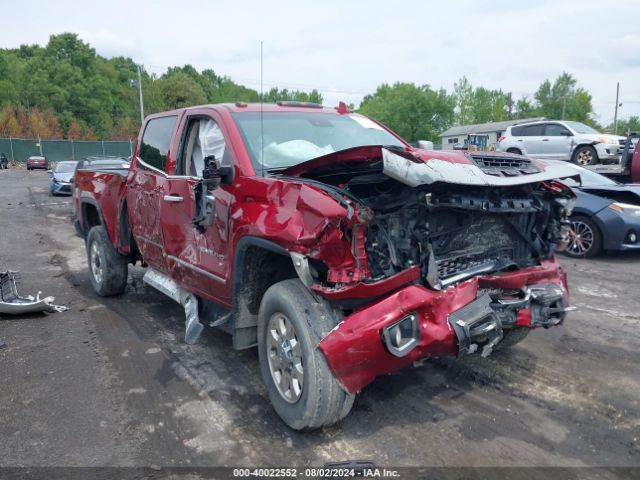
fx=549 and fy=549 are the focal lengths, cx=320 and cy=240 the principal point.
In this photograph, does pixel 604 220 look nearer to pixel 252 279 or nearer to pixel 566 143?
pixel 252 279

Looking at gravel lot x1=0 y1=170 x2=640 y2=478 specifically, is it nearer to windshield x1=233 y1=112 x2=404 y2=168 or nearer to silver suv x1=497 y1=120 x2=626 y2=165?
windshield x1=233 y1=112 x2=404 y2=168

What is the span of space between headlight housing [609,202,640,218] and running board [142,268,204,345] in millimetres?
6651

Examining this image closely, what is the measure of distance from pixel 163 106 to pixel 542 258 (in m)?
52.9

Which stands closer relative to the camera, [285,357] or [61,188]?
[285,357]

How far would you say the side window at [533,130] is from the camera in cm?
1802

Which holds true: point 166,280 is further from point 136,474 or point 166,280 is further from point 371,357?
point 371,357

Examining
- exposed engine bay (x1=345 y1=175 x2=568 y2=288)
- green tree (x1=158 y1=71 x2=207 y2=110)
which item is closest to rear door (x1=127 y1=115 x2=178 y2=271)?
exposed engine bay (x1=345 y1=175 x2=568 y2=288)

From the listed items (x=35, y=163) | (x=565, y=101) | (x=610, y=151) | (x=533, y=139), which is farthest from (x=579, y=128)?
(x=565, y=101)

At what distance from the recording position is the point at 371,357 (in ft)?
9.87

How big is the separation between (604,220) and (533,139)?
10.7m

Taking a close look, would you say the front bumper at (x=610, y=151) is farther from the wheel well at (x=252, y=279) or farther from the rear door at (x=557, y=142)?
the wheel well at (x=252, y=279)

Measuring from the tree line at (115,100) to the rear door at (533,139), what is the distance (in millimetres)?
45786

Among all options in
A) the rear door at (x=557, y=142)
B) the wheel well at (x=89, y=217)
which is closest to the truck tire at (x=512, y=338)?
the wheel well at (x=89, y=217)

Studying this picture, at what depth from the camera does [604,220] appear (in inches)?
324
